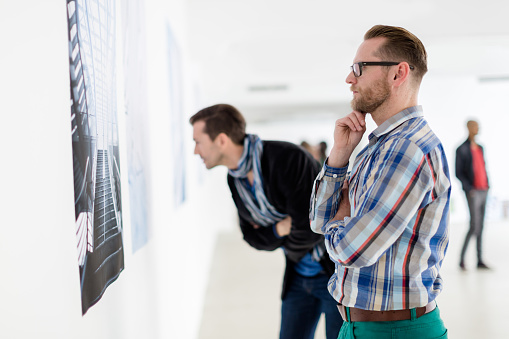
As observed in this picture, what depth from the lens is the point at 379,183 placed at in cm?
121

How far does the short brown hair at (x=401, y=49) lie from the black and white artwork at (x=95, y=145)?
786 millimetres

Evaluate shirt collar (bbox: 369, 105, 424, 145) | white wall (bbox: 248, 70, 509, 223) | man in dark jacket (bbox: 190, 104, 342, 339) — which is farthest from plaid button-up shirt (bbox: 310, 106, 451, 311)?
white wall (bbox: 248, 70, 509, 223)

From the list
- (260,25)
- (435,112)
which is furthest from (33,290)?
(435,112)

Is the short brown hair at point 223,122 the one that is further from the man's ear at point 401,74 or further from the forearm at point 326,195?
the man's ear at point 401,74

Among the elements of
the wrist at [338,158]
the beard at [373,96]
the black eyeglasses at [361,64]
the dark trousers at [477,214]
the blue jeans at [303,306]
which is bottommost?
the dark trousers at [477,214]

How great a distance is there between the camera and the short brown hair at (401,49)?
53.8 inches

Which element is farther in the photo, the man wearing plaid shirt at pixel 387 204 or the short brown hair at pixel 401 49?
the short brown hair at pixel 401 49

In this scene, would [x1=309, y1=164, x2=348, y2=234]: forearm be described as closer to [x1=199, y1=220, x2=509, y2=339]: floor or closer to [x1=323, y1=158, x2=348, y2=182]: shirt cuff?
[x1=323, y1=158, x2=348, y2=182]: shirt cuff

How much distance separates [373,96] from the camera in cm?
139

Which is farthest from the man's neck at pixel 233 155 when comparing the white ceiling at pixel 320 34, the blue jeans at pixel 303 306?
the white ceiling at pixel 320 34

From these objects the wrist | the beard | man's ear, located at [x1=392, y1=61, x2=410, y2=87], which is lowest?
the wrist

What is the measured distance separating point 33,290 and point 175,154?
2328 mm

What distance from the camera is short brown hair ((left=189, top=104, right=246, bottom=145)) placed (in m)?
2.25

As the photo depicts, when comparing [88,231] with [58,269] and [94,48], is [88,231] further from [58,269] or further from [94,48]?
[94,48]
